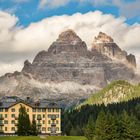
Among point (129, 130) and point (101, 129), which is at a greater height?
point (101, 129)

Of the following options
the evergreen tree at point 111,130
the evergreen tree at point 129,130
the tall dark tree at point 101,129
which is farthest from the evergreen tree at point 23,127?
the evergreen tree at point 129,130

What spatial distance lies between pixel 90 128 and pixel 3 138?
1145 inches

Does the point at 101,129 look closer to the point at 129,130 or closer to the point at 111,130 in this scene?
the point at 111,130

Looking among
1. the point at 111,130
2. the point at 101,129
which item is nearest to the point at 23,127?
the point at 101,129

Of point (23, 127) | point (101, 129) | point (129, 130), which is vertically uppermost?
point (23, 127)

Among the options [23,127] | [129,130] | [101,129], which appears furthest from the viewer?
[23,127]

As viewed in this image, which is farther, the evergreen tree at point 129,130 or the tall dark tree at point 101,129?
the evergreen tree at point 129,130

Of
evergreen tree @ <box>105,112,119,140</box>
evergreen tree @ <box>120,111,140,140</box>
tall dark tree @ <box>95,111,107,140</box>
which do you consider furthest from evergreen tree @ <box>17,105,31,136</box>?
evergreen tree @ <box>120,111,140,140</box>

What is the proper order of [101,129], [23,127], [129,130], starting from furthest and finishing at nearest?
[23,127] < [129,130] < [101,129]

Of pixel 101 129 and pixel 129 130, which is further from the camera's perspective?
pixel 129 130

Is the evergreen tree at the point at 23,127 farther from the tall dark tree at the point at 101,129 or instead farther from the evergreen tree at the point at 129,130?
the evergreen tree at the point at 129,130

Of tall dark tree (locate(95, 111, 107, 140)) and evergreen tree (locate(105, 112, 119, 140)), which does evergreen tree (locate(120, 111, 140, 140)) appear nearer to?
evergreen tree (locate(105, 112, 119, 140))

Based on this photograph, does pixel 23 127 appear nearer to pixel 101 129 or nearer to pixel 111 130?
pixel 101 129

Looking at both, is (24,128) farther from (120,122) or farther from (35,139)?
(120,122)
